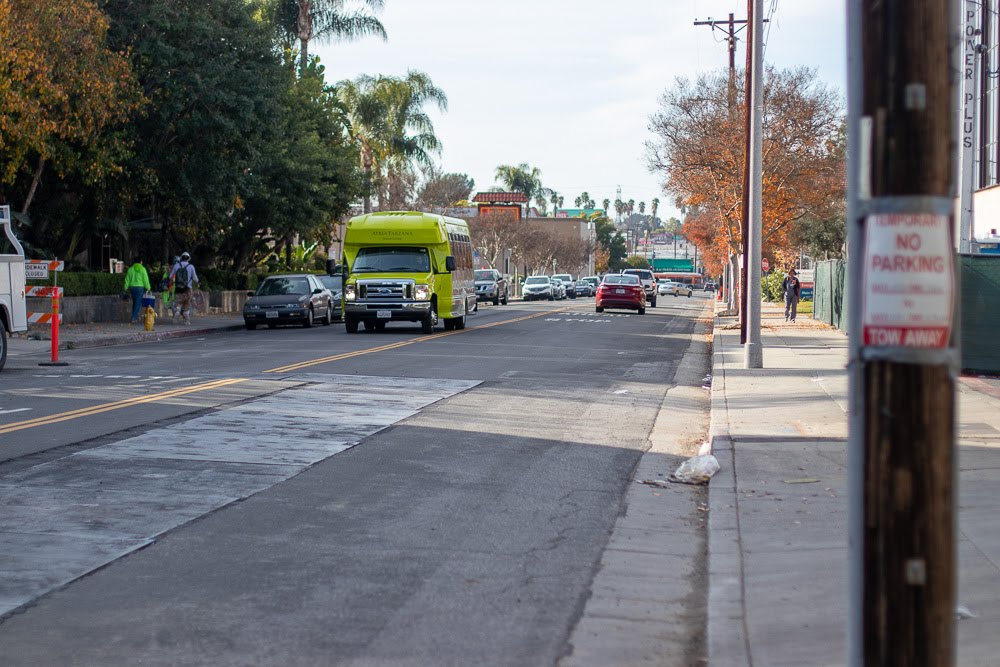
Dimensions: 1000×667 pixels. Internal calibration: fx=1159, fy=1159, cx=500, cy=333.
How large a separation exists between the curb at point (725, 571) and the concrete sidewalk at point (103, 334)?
16565mm

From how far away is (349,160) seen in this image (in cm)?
4528

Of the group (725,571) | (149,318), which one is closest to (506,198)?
(149,318)

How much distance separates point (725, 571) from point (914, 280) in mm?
3701

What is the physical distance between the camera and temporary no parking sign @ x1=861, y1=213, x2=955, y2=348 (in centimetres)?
322

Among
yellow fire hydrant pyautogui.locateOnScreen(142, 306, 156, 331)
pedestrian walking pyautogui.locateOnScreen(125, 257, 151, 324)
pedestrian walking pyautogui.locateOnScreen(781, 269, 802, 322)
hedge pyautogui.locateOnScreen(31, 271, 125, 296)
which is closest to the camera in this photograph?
yellow fire hydrant pyautogui.locateOnScreen(142, 306, 156, 331)

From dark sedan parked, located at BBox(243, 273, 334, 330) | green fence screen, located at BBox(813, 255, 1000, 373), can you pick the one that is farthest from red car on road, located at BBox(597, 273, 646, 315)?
green fence screen, located at BBox(813, 255, 1000, 373)

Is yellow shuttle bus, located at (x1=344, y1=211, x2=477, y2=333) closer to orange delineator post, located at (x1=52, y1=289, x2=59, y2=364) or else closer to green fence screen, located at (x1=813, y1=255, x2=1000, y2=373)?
orange delineator post, located at (x1=52, y1=289, x2=59, y2=364)

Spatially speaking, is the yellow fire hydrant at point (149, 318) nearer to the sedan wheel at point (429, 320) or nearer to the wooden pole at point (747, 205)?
the sedan wheel at point (429, 320)

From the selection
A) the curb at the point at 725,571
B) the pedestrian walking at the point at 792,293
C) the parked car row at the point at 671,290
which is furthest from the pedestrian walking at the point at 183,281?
the parked car row at the point at 671,290

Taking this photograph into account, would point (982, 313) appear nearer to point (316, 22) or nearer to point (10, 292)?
point (10, 292)

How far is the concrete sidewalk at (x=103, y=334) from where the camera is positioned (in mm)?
24188

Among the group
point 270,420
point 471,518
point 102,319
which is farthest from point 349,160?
point 471,518

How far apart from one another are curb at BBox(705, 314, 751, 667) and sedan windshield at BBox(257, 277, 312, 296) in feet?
79.4

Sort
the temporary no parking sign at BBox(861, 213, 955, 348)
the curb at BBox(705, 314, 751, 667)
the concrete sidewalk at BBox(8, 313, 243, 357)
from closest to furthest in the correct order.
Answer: the temporary no parking sign at BBox(861, 213, 955, 348)
the curb at BBox(705, 314, 751, 667)
the concrete sidewalk at BBox(8, 313, 243, 357)
